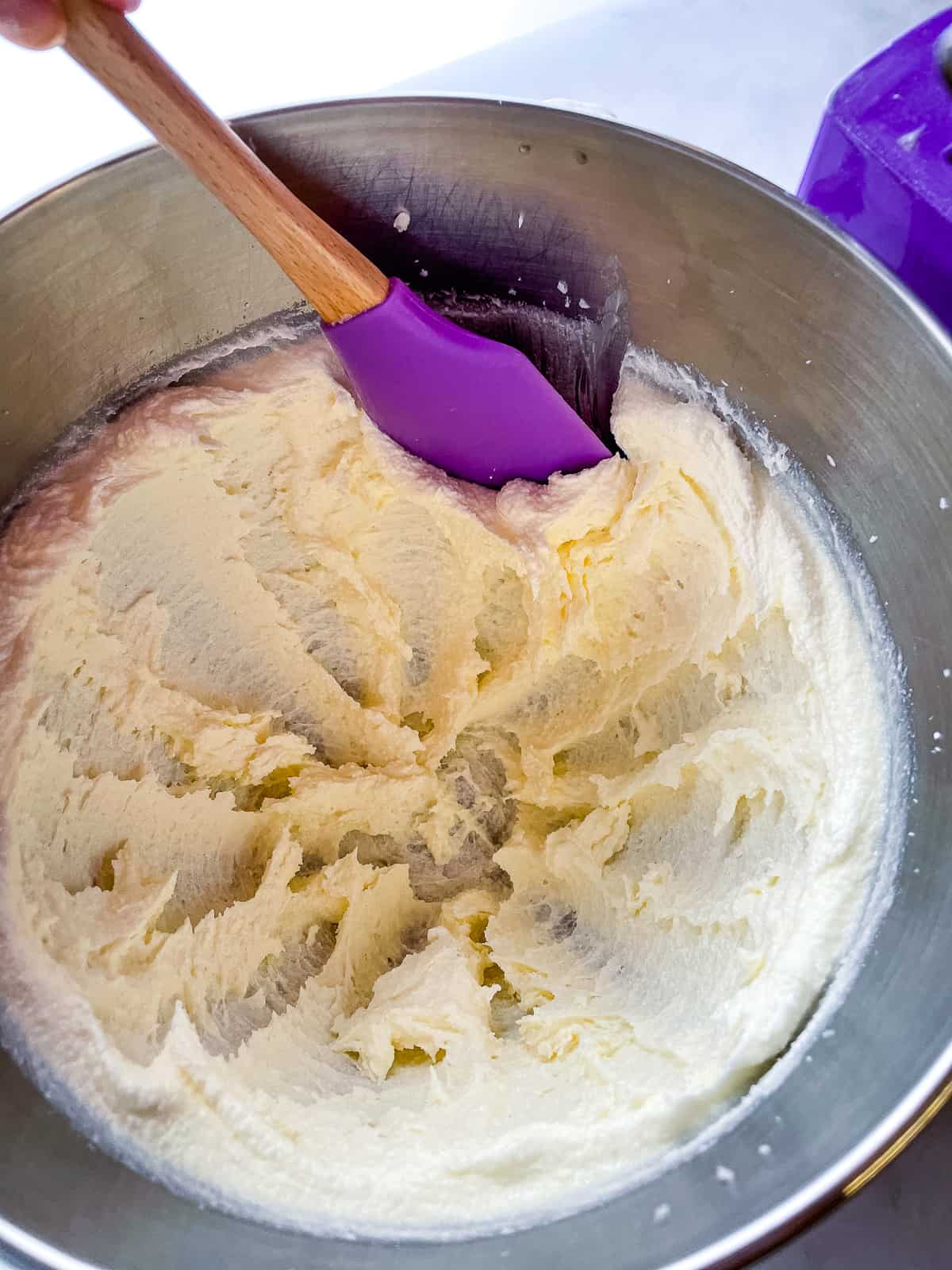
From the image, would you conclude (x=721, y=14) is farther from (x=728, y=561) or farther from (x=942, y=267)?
(x=728, y=561)

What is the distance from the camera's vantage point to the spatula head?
0.81 meters

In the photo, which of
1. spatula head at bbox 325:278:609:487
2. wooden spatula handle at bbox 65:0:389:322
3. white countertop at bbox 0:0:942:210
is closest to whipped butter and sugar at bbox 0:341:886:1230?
spatula head at bbox 325:278:609:487

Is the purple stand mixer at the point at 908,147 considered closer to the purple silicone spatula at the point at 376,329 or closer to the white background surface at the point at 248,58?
the purple silicone spatula at the point at 376,329

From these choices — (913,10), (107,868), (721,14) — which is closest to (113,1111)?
(107,868)

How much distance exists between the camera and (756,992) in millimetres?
729

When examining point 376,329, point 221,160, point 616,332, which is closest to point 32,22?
point 221,160

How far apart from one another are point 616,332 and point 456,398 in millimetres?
163

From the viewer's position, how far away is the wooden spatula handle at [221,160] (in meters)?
0.71

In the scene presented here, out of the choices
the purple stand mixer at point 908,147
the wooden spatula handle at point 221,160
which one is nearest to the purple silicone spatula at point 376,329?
the wooden spatula handle at point 221,160

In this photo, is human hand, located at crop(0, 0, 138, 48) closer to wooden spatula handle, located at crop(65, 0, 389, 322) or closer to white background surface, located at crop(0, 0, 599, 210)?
wooden spatula handle, located at crop(65, 0, 389, 322)

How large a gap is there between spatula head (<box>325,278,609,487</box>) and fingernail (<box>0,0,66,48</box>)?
0.28 m

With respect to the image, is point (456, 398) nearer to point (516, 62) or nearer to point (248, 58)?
point (516, 62)

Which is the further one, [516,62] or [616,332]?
[516,62]

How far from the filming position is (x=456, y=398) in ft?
2.81
